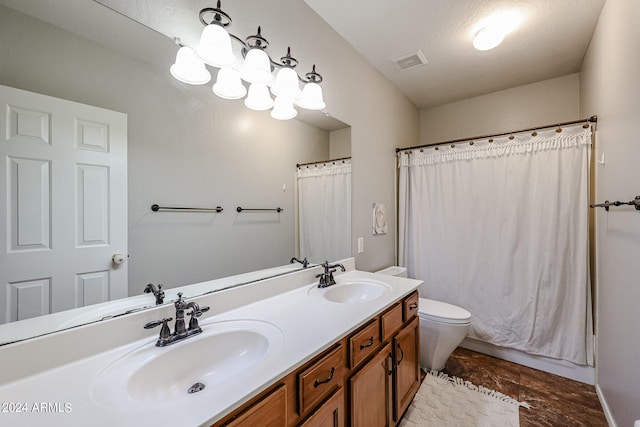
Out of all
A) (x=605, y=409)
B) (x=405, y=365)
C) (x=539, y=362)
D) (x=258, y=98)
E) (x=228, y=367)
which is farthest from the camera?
(x=539, y=362)

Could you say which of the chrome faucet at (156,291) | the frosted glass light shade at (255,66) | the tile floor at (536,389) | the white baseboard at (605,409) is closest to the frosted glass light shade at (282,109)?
the frosted glass light shade at (255,66)

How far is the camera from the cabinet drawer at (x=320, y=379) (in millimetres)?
795

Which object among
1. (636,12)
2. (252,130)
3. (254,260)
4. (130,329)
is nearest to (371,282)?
(254,260)

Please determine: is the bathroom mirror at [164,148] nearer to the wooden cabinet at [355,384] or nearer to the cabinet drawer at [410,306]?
the wooden cabinet at [355,384]

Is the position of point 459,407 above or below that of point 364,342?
below

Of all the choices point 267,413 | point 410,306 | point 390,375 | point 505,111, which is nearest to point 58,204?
point 267,413

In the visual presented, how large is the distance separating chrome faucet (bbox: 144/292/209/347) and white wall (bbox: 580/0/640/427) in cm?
179

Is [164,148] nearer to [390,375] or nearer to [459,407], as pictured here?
[390,375]

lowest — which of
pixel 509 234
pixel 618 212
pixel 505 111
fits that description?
pixel 509 234

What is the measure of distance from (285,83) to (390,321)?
1.34m

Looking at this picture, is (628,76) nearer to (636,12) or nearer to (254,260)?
(636,12)

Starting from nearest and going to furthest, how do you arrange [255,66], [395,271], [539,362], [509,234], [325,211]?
1. [255,66]
2. [325,211]
3. [539,362]
4. [509,234]
5. [395,271]

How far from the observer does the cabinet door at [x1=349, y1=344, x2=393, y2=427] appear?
1.04m

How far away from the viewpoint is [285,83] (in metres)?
1.41
